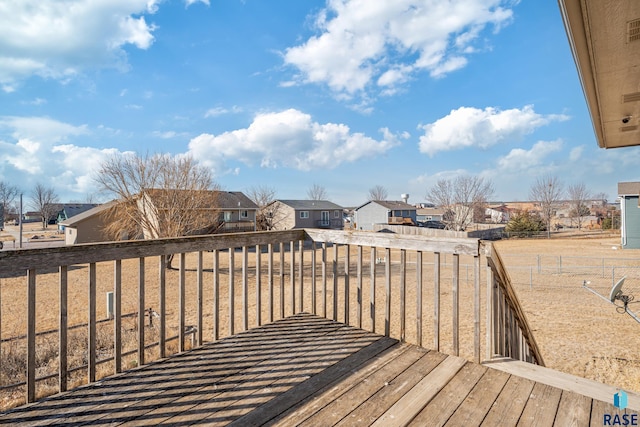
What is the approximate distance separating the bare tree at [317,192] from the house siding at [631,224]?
3590cm

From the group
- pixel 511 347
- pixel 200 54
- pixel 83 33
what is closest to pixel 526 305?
pixel 511 347

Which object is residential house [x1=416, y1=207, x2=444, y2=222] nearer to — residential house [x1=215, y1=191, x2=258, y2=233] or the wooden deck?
residential house [x1=215, y1=191, x2=258, y2=233]

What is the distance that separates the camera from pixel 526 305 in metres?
8.84

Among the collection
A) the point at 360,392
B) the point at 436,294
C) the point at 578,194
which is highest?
the point at 578,194

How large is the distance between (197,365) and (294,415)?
90 centimetres

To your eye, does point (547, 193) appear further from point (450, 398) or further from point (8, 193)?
point (8, 193)

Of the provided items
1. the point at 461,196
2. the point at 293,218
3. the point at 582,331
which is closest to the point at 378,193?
the point at 461,196

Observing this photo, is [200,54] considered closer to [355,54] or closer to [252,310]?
[355,54]

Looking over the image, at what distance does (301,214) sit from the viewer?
3538cm

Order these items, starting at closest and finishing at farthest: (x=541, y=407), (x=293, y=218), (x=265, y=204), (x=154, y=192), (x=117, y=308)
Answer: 1. (x=541, y=407)
2. (x=117, y=308)
3. (x=154, y=192)
4. (x=265, y=204)
5. (x=293, y=218)

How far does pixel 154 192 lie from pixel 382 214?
29.2 metres

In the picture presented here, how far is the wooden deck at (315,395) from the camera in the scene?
5.03 ft

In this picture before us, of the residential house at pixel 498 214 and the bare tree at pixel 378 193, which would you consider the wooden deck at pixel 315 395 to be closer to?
the bare tree at pixel 378 193

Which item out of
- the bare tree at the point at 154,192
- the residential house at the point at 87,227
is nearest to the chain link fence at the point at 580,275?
the bare tree at the point at 154,192
